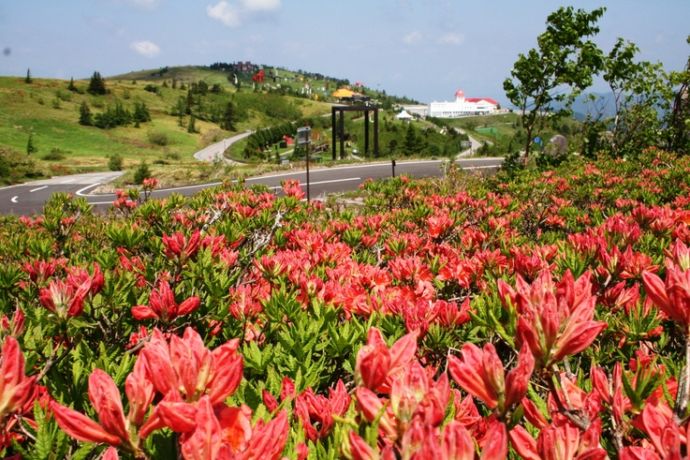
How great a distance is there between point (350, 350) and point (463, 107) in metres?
159

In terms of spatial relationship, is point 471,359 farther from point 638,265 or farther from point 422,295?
point 638,265

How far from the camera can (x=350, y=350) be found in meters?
1.55

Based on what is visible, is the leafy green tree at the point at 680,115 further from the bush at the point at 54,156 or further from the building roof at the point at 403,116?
the building roof at the point at 403,116

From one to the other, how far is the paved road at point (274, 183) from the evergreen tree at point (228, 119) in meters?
49.2

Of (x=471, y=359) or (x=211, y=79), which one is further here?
(x=211, y=79)

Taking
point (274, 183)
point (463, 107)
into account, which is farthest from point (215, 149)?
point (463, 107)

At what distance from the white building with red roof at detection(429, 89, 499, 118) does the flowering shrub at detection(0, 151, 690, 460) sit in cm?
15287

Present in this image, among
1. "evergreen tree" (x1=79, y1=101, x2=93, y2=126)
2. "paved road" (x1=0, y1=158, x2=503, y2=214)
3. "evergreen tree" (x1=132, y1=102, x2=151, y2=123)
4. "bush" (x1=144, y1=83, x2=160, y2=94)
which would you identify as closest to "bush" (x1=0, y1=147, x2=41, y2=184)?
"paved road" (x1=0, y1=158, x2=503, y2=214)

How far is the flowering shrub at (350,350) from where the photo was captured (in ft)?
2.52

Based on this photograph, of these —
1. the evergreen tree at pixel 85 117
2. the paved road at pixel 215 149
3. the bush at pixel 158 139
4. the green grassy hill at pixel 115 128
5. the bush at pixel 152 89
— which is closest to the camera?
the green grassy hill at pixel 115 128

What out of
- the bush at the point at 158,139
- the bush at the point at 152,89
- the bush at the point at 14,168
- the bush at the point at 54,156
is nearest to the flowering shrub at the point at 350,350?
the bush at the point at 14,168

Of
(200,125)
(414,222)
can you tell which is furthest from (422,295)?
(200,125)

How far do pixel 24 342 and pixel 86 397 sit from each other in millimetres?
330

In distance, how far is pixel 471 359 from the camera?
2.80 feet
